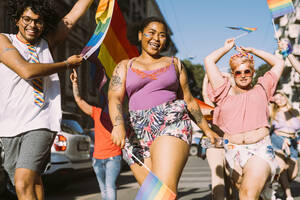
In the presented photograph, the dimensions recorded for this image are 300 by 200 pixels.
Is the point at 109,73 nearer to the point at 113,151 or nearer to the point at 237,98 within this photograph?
the point at 113,151

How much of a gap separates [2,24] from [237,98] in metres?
13.8

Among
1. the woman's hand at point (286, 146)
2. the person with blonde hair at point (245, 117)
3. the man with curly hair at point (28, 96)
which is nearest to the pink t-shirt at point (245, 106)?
the person with blonde hair at point (245, 117)

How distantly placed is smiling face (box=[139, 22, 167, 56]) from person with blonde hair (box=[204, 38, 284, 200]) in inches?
33.1

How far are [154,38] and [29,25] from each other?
1.14 m

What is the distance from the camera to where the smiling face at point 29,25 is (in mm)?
3635

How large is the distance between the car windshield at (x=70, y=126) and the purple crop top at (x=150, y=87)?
178 inches

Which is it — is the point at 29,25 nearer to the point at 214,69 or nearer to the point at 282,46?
the point at 214,69

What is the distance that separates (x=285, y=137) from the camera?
7457 millimetres

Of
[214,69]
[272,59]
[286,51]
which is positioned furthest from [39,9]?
[286,51]

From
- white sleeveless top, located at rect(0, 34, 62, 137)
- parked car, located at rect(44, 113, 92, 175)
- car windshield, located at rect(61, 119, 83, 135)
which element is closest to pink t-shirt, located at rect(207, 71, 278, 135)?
white sleeveless top, located at rect(0, 34, 62, 137)

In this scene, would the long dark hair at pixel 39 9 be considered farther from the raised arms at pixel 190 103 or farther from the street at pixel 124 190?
the street at pixel 124 190

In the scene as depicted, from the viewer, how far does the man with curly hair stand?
3395mm

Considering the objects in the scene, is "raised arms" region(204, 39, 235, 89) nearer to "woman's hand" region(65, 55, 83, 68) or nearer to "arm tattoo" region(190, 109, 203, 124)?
"arm tattoo" region(190, 109, 203, 124)

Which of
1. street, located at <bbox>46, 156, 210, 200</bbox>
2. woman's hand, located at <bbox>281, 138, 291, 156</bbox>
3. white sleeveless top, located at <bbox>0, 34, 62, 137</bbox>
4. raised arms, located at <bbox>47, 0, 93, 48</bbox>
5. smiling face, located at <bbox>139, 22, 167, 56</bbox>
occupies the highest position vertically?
raised arms, located at <bbox>47, 0, 93, 48</bbox>
